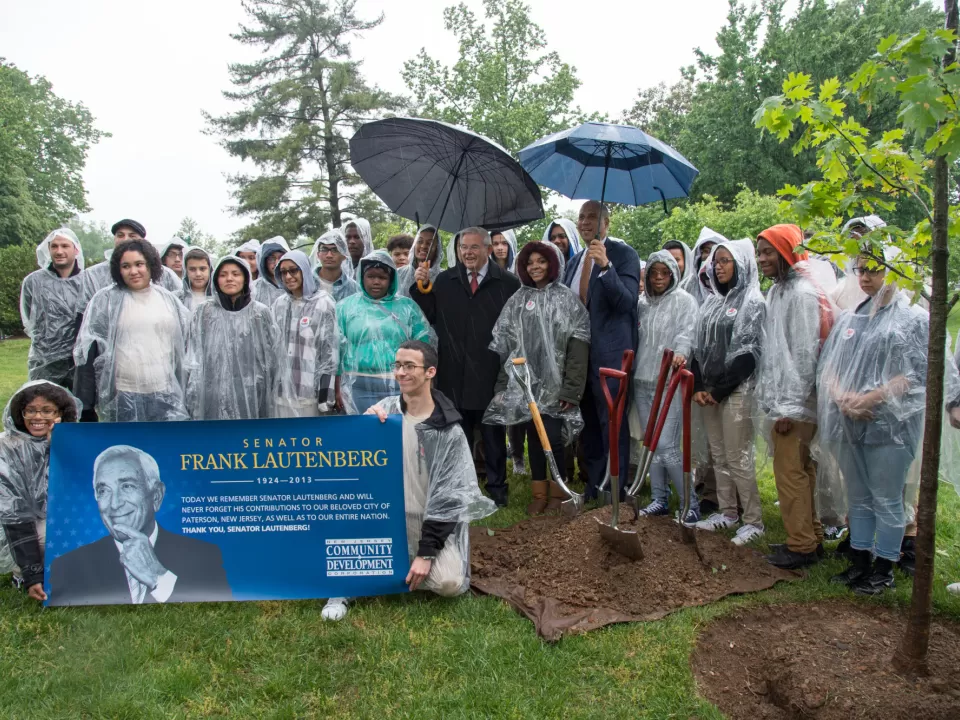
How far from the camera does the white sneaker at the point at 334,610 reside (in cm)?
335

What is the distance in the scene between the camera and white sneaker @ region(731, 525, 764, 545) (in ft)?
13.7

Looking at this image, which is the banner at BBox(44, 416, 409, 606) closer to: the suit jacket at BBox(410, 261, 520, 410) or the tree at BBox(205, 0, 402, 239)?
the suit jacket at BBox(410, 261, 520, 410)

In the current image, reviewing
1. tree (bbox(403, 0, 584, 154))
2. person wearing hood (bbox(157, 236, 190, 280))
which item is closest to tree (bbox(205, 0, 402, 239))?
tree (bbox(403, 0, 584, 154))

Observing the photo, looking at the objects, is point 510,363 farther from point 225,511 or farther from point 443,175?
point 225,511

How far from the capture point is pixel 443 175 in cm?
470

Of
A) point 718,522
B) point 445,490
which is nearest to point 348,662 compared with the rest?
point 445,490

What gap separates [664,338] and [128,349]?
3209 millimetres

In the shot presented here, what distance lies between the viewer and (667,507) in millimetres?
4766

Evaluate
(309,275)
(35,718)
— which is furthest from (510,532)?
(35,718)

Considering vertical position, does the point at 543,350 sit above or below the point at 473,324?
below

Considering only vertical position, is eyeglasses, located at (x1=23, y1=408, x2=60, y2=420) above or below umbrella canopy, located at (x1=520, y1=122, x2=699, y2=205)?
below

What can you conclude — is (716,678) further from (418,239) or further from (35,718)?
(418,239)

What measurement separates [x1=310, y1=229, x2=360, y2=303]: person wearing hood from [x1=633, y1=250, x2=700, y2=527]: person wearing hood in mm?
2076

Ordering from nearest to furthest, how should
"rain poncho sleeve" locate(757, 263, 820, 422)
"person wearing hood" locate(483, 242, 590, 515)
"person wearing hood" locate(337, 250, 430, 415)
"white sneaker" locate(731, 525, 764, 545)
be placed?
"rain poncho sleeve" locate(757, 263, 820, 422) → "white sneaker" locate(731, 525, 764, 545) → "person wearing hood" locate(337, 250, 430, 415) → "person wearing hood" locate(483, 242, 590, 515)
